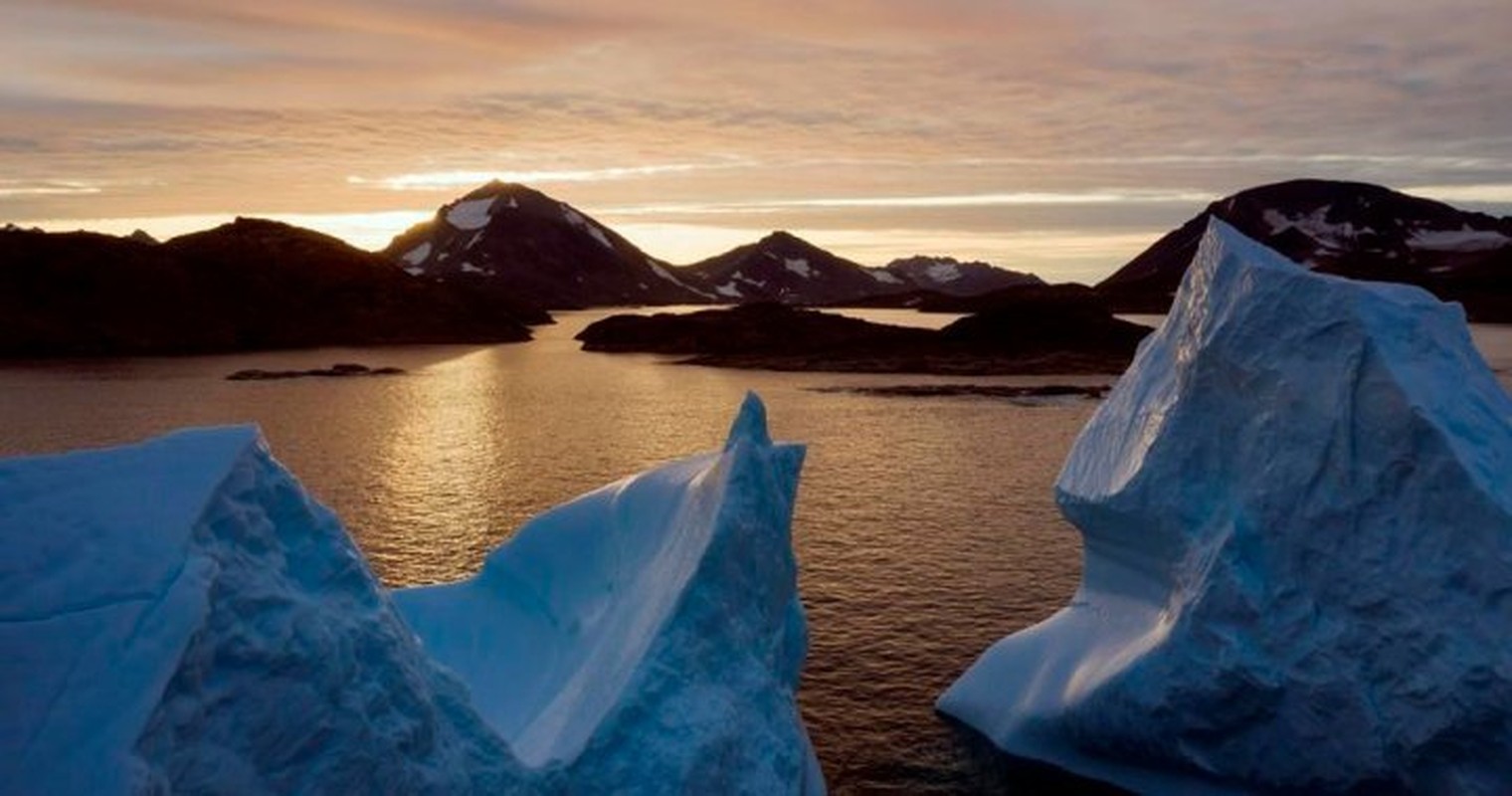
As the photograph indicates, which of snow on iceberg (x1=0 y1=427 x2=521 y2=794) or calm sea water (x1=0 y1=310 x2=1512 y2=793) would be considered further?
calm sea water (x1=0 y1=310 x2=1512 y2=793)

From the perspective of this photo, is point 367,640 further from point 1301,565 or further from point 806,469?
point 806,469

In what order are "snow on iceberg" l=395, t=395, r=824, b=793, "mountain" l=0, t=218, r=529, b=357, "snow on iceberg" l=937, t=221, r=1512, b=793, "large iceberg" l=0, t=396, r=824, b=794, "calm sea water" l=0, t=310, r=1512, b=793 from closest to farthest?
"large iceberg" l=0, t=396, r=824, b=794 → "snow on iceberg" l=395, t=395, r=824, b=793 → "snow on iceberg" l=937, t=221, r=1512, b=793 → "calm sea water" l=0, t=310, r=1512, b=793 → "mountain" l=0, t=218, r=529, b=357

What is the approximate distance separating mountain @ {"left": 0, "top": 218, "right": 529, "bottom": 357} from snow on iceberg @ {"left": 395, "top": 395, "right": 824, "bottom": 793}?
94.2 metres

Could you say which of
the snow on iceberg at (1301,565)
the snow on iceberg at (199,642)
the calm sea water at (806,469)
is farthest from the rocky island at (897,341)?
the snow on iceberg at (199,642)

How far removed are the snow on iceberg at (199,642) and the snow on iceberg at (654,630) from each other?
6.18 ft

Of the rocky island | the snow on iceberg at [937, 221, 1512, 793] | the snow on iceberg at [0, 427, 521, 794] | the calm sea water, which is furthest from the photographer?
the rocky island

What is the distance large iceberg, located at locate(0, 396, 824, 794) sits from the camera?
724 centimetres

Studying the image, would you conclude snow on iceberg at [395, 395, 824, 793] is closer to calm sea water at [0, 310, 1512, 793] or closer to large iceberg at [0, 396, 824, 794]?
large iceberg at [0, 396, 824, 794]

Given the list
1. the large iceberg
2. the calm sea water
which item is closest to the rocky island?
the calm sea water

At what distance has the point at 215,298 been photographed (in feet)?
381

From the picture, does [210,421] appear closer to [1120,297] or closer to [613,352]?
[613,352]

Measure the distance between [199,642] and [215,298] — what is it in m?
118

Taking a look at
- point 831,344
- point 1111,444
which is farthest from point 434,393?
point 1111,444

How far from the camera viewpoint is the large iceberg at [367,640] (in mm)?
7242
